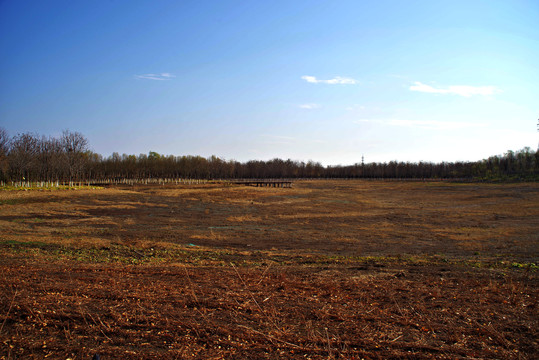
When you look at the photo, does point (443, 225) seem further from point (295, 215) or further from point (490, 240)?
point (295, 215)

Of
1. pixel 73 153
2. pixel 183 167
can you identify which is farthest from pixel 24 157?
pixel 183 167

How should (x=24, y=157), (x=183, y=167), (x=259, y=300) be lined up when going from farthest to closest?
1. (x=183, y=167)
2. (x=24, y=157)
3. (x=259, y=300)

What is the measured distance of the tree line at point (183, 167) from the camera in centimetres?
5853

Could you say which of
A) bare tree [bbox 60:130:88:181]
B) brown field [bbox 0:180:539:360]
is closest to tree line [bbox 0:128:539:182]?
bare tree [bbox 60:130:88:181]

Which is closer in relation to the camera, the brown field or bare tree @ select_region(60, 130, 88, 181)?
the brown field

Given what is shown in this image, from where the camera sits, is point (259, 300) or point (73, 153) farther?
point (73, 153)

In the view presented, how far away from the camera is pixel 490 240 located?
17625 millimetres

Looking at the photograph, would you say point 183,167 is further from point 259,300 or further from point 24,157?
point 259,300

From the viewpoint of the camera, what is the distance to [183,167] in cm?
10725

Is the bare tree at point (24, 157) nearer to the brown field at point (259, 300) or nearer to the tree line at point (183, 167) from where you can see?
the tree line at point (183, 167)

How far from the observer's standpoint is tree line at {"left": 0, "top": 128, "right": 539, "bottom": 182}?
58531 mm

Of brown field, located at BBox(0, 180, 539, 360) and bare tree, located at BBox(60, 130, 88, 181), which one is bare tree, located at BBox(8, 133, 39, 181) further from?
brown field, located at BBox(0, 180, 539, 360)

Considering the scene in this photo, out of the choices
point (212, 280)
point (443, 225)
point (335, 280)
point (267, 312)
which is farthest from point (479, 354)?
point (443, 225)

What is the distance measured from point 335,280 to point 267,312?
10.0 ft
